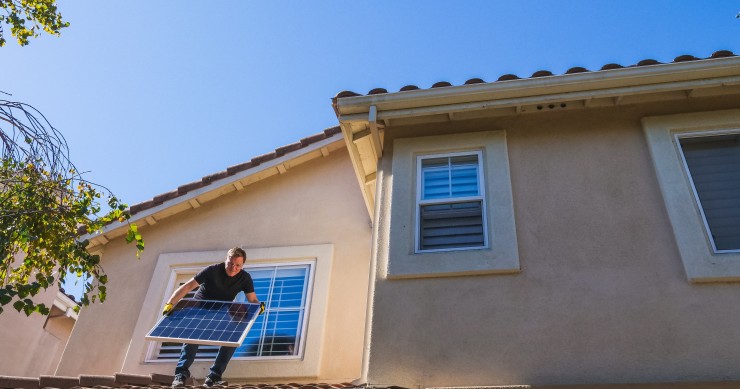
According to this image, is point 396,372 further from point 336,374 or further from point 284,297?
point 284,297

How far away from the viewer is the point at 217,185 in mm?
10023

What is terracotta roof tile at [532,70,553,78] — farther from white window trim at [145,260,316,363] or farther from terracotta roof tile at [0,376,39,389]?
terracotta roof tile at [0,376,39,389]

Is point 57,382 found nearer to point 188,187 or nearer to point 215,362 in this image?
point 215,362

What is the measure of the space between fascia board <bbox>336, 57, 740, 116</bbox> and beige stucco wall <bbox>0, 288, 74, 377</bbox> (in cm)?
684

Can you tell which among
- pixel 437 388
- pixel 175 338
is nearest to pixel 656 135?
pixel 437 388

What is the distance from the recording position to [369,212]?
9250mm

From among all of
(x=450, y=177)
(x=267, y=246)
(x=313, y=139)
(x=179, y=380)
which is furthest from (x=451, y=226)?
(x=313, y=139)

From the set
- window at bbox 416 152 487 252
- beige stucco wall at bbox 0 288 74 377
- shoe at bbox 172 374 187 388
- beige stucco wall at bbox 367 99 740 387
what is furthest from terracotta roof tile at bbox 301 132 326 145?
beige stucco wall at bbox 0 288 74 377

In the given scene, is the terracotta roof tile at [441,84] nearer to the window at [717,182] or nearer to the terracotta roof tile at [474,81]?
the terracotta roof tile at [474,81]

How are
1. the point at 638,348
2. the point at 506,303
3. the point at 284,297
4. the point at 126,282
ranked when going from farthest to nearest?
1. the point at 126,282
2. the point at 284,297
3. the point at 506,303
4. the point at 638,348

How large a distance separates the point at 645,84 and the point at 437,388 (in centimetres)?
403

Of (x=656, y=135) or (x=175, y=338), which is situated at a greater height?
(x=656, y=135)

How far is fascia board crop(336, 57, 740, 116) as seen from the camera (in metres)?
7.03

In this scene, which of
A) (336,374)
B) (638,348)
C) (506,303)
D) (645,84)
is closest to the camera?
(638,348)
